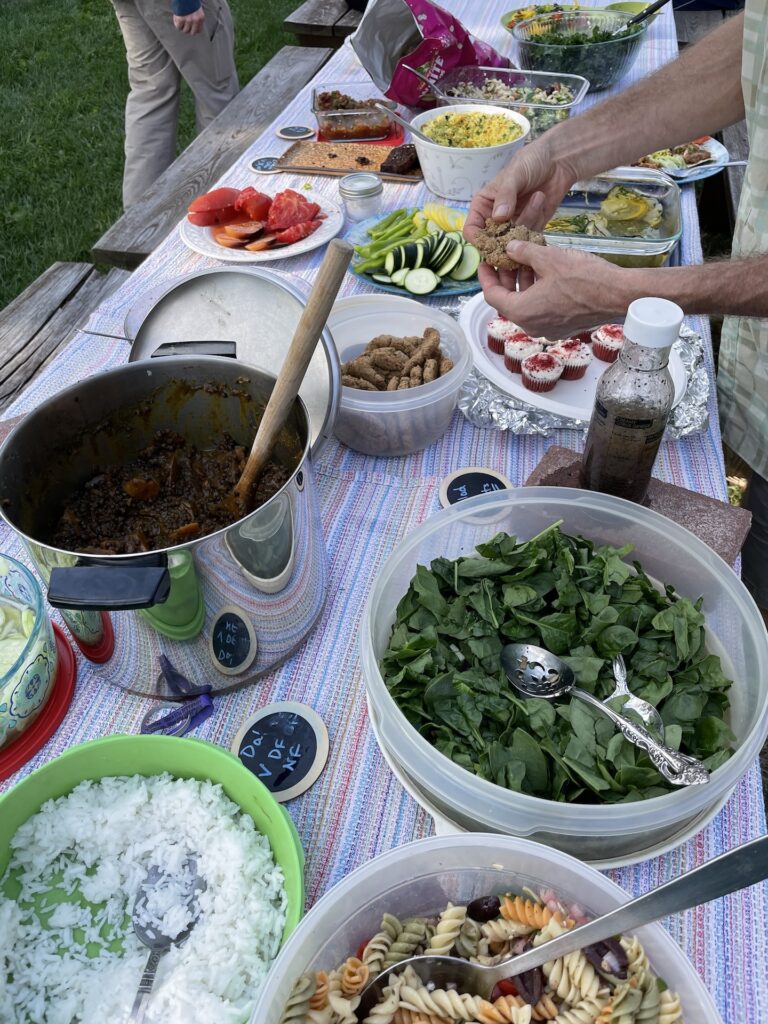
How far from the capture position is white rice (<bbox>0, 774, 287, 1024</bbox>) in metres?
0.69

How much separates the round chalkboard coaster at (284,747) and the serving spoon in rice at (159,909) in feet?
0.51

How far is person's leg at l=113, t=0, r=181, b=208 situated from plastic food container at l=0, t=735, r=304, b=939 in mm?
3147

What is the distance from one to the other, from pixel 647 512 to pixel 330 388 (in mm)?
533

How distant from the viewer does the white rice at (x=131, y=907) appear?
69cm

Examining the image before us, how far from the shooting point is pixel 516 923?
2.25 ft

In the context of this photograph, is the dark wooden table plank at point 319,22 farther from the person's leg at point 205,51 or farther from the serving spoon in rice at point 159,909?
the serving spoon in rice at point 159,909

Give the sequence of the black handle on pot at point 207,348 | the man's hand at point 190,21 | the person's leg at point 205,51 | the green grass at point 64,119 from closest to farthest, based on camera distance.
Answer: the black handle on pot at point 207,348 < the man's hand at point 190,21 < the person's leg at point 205,51 < the green grass at point 64,119

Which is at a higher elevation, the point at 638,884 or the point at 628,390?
the point at 628,390

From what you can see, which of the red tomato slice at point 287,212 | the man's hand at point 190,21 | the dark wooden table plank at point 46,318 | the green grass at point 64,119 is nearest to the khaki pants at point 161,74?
the man's hand at point 190,21

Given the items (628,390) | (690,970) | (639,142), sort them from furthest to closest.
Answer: (639,142) → (628,390) → (690,970)

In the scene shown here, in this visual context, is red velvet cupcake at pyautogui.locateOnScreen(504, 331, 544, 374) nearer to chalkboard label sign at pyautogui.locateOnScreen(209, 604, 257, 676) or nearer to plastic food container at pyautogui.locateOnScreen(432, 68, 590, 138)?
chalkboard label sign at pyautogui.locateOnScreen(209, 604, 257, 676)

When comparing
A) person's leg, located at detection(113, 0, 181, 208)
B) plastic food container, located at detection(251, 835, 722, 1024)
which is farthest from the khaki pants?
plastic food container, located at detection(251, 835, 722, 1024)

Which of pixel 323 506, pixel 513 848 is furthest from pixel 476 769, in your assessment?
pixel 323 506

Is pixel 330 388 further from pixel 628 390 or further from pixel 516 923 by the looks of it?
pixel 516 923
